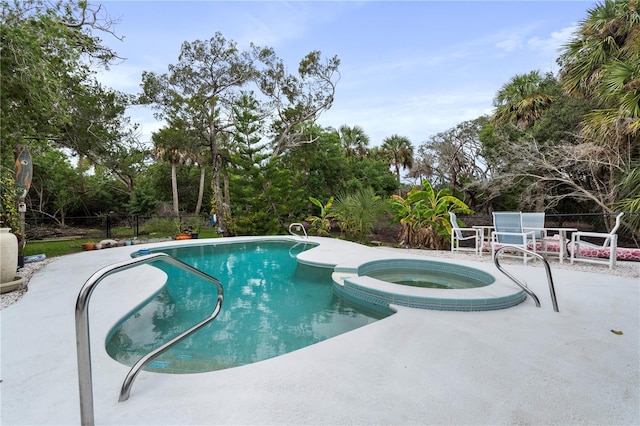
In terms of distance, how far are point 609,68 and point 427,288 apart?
27.3 ft

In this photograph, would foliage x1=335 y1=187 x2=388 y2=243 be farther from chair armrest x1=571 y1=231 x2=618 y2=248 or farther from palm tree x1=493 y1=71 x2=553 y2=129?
palm tree x1=493 y1=71 x2=553 y2=129

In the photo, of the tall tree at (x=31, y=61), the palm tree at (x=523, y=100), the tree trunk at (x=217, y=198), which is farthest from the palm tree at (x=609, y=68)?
the tree trunk at (x=217, y=198)

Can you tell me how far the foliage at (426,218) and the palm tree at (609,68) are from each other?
3972mm

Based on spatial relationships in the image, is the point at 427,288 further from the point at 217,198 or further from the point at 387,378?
the point at 217,198

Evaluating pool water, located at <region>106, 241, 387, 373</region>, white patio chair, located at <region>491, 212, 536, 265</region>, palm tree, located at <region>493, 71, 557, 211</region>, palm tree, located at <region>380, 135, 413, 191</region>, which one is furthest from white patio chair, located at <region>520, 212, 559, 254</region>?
palm tree, located at <region>380, 135, 413, 191</region>

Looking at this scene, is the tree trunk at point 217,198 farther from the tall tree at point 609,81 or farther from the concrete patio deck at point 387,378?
the tall tree at point 609,81

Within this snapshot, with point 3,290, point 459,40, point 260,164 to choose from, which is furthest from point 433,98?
point 3,290

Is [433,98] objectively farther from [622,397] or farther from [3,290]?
[3,290]

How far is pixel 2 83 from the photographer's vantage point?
4238mm

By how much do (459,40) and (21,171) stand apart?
1225 cm

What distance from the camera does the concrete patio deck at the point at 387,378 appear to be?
5.73ft

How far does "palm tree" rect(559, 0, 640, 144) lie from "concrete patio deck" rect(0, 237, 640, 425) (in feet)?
21.4

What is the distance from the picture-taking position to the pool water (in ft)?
9.87

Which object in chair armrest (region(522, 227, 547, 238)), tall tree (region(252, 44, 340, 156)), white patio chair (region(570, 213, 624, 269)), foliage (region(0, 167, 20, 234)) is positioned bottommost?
white patio chair (region(570, 213, 624, 269))
